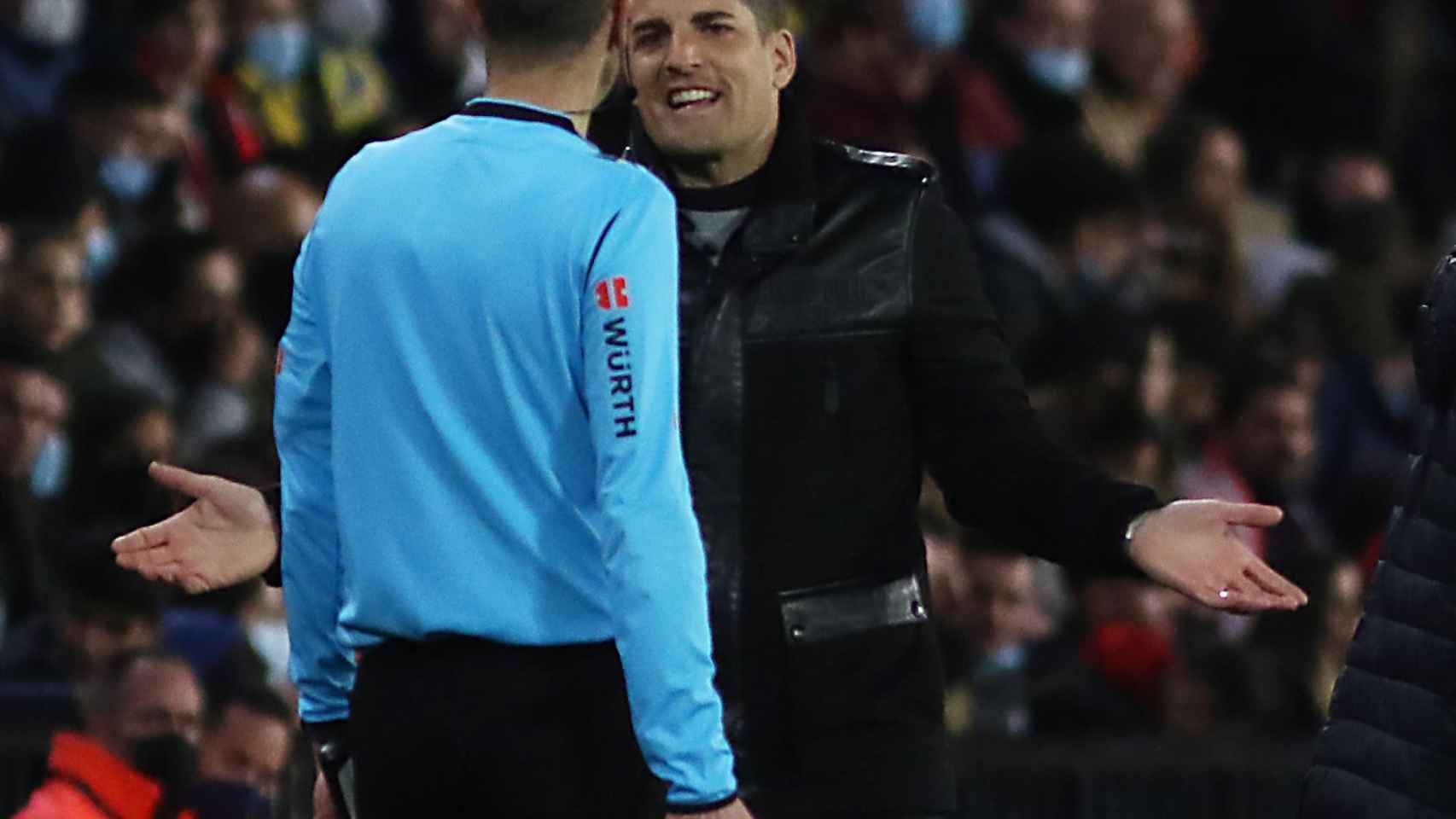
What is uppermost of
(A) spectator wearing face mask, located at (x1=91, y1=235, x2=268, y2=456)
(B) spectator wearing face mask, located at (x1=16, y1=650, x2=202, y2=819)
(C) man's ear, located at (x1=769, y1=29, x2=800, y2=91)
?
(C) man's ear, located at (x1=769, y1=29, x2=800, y2=91)

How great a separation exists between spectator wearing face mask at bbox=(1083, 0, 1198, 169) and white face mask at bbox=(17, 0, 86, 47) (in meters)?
3.58

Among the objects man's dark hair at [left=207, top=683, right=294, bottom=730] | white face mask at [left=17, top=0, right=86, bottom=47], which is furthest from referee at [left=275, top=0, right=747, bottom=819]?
white face mask at [left=17, top=0, right=86, bottom=47]

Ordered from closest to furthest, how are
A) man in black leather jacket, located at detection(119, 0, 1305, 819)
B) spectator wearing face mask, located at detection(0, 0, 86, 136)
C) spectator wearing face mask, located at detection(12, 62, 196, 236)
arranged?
man in black leather jacket, located at detection(119, 0, 1305, 819) < spectator wearing face mask, located at detection(12, 62, 196, 236) < spectator wearing face mask, located at detection(0, 0, 86, 136)

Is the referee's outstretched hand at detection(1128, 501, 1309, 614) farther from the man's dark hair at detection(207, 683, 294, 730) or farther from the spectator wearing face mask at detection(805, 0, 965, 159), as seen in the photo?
the spectator wearing face mask at detection(805, 0, 965, 159)

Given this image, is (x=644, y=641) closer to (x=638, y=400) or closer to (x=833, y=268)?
(x=638, y=400)

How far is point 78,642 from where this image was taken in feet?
22.2

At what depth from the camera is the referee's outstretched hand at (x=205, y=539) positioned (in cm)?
422

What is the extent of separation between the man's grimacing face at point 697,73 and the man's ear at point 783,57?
51mm

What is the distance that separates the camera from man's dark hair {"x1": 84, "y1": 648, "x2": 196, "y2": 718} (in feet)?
19.7

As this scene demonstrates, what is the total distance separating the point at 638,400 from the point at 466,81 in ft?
19.6

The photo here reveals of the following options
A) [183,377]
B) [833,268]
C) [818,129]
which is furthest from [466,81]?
[833,268]

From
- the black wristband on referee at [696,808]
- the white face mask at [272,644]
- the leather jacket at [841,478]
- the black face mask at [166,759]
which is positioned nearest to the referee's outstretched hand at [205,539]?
the leather jacket at [841,478]

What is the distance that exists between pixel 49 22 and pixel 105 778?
3546 mm

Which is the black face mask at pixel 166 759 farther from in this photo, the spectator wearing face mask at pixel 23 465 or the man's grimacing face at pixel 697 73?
the man's grimacing face at pixel 697 73
